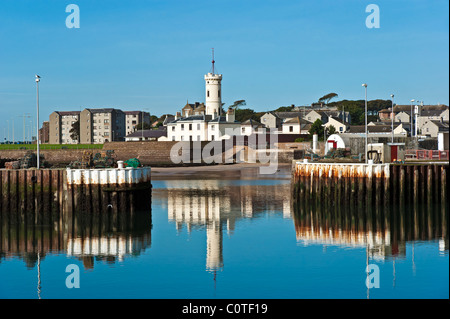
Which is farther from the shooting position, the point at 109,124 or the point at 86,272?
the point at 109,124

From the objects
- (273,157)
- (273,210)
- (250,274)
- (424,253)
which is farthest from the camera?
(273,157)

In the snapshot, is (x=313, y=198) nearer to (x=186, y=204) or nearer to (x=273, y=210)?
(x=273, y=210)

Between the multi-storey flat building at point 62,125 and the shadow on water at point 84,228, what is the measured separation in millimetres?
146580

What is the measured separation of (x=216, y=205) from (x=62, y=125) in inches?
5721

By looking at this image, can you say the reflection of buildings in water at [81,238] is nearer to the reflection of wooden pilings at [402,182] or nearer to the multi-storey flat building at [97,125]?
the reflection of wooden pilings at [402,182]

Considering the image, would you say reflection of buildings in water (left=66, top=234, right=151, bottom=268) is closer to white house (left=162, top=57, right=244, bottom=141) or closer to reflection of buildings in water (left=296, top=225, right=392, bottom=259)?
reflection of buildings in water (left=296, top=225, right=392, bottom=259)

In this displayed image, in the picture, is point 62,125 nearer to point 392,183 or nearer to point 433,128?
point 433,128

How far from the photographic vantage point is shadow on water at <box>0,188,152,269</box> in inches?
1095

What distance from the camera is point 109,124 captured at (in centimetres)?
16875

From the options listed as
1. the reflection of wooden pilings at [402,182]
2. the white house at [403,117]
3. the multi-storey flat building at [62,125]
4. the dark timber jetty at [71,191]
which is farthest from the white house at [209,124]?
the dark timber jetty at [71,191]

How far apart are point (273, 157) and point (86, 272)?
2783 inches

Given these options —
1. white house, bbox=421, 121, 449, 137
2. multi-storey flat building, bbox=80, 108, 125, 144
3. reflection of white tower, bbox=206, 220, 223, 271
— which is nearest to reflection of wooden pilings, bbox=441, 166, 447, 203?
reflection of white tower, bbox=206, 220, 223, 271

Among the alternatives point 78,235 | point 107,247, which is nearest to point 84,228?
point 78,235

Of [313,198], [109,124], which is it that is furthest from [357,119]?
[313,198]
